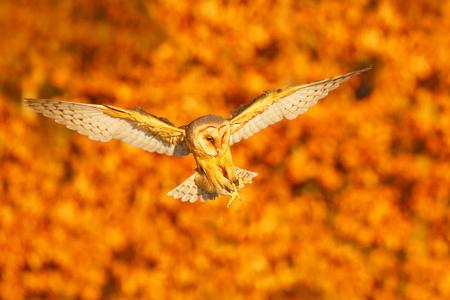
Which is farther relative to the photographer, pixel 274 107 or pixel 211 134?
pixel 274 107

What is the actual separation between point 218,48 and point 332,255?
11.8 ft

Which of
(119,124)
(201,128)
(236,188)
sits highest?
(119,124)

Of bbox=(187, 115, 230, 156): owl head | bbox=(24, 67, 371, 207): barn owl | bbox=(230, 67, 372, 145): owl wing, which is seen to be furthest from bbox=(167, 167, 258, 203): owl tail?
bbox=(187, 115, 230, 156): owl head

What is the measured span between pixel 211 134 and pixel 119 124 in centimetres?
45

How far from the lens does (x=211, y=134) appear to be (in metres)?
1.07

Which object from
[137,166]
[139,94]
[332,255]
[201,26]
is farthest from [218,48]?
[332,255]

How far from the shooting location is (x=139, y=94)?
8.03m

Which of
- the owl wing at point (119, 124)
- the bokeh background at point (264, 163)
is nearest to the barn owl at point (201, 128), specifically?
the owl wing at point (119, 124)

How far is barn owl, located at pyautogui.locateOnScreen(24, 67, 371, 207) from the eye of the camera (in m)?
1.10

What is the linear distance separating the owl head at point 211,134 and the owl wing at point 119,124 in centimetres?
14

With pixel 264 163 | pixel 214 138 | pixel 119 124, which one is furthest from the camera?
pixel 264 163

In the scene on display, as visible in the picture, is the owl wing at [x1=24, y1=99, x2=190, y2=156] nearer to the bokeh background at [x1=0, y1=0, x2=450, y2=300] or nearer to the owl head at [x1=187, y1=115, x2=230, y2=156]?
the owl head at [x1=187, y1=115, x2=230, y2=156]

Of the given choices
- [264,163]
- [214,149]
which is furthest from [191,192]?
[264,163]

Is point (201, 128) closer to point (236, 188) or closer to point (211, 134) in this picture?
point (211, 134)
